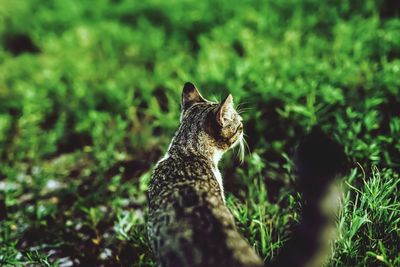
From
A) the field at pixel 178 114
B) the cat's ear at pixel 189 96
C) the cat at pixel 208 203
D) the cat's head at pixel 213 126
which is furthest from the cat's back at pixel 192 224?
the cat's ear at pixel 189 96

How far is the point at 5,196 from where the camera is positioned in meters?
3.36

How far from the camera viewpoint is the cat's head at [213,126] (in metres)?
2.54

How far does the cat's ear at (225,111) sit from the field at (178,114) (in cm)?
65

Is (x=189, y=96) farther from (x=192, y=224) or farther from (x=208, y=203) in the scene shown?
(x=192, y=224)

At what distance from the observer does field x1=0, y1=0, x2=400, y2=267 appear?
2.81 meters

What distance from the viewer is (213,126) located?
2584mm

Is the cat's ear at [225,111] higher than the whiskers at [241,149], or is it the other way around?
the cat's ear at [225,111]

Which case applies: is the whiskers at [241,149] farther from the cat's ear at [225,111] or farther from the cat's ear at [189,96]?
the cat's ear at [189,96]

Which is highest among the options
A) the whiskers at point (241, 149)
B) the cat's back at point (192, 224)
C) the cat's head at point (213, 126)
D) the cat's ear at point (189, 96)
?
the cat's ear at point (189, 96)

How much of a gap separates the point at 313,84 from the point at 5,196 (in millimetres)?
2859

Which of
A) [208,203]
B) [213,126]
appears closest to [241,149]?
[213,126]

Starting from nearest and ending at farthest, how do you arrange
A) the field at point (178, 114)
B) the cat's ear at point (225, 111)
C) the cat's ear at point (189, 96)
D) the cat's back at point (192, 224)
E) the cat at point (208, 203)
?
the cat at point (208, 203)
the cat's back at point (192, 224)
the cat's ear at point (225, 111)
the field at point (178, 114)
the cat's ear at point (189, 96)

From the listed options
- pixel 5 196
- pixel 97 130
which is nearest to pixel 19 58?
pixel 97 130

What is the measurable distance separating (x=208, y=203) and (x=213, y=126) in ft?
2.28
